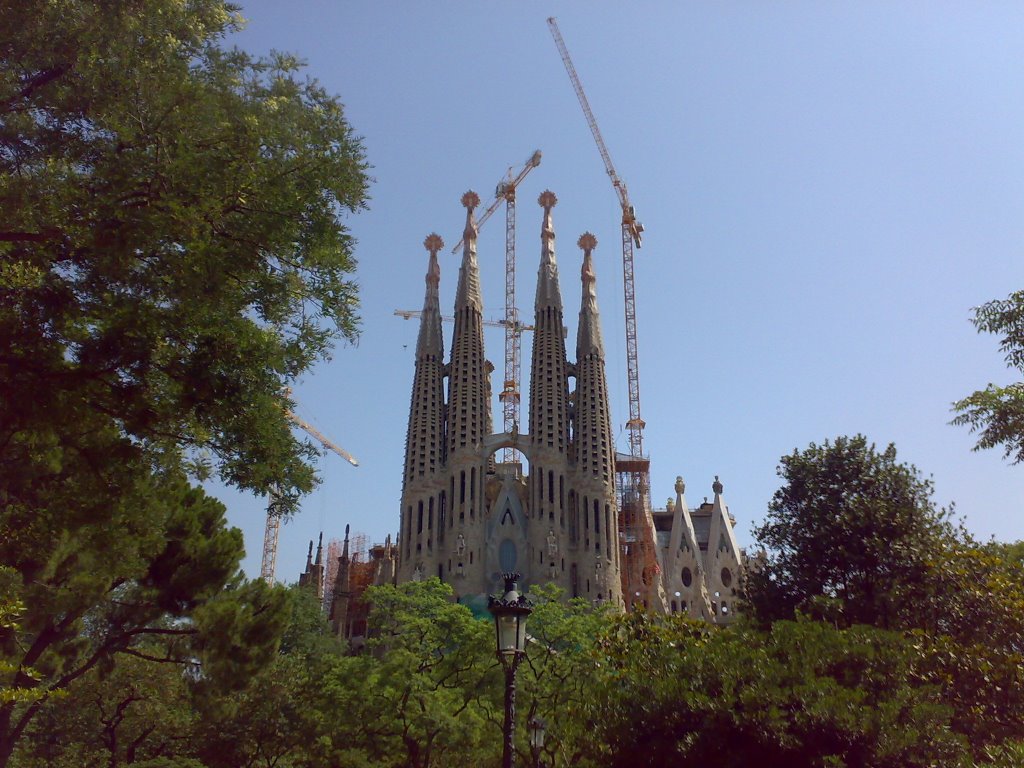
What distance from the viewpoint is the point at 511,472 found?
5791 centimetres

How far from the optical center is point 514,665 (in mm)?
9250

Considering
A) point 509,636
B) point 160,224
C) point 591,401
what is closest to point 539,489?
point 591,401

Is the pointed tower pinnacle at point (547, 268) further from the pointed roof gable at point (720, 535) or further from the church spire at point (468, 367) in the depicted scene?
the pointed roof gable at point (720, 535)

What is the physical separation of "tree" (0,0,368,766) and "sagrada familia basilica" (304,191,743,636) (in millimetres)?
42122

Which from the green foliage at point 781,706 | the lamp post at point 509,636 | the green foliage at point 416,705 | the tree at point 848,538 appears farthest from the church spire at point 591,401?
the lamp post at point 509,636

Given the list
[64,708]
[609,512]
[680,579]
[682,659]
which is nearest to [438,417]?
[609,512]

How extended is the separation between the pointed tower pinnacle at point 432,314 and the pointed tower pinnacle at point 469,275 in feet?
6.11

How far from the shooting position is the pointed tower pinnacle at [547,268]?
2375 inches

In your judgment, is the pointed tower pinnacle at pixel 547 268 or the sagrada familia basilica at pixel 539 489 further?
the pointed tower pinnacle at pixel 547 268

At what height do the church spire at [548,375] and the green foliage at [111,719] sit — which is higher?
the church spire at [548,375]

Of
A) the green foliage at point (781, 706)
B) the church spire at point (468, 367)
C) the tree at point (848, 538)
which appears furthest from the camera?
the church spire at point (468, 367)

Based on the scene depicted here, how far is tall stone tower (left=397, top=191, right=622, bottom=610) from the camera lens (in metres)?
52.8

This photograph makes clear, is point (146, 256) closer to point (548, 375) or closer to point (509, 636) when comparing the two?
point (509, 636)

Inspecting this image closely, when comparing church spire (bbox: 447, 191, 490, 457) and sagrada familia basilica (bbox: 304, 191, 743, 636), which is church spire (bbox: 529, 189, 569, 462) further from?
church spire (bbox: 447, 191, 490, 457)
